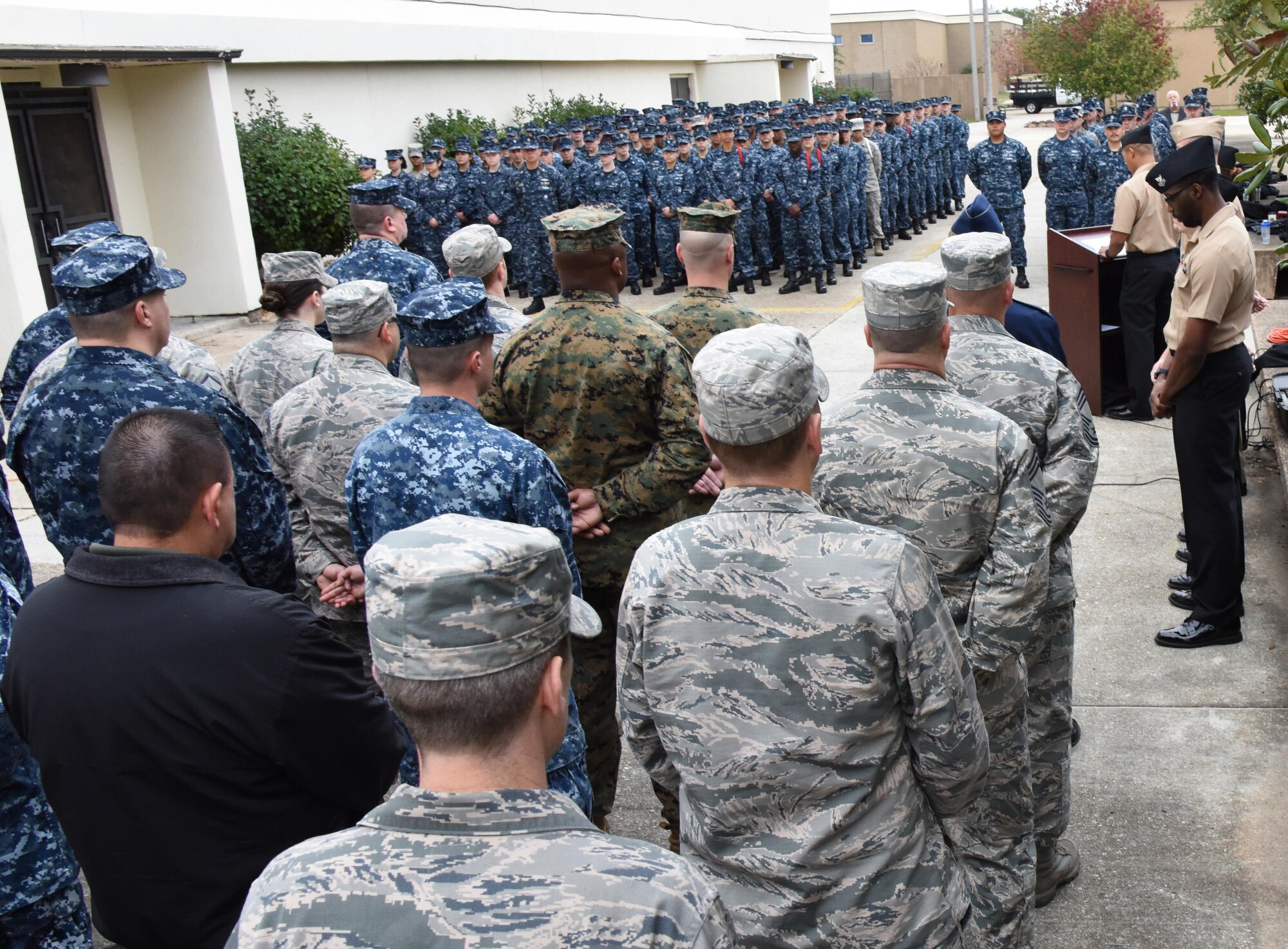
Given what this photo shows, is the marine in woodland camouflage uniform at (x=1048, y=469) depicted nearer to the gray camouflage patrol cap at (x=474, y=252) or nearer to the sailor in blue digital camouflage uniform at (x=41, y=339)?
the gray camouflage patrol cap at (x=474, y=252)

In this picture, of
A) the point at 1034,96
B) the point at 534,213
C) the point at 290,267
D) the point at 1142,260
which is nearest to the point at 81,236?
the point at 290,267

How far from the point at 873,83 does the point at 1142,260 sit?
172 ft

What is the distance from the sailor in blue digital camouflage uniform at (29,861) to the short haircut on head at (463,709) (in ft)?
5.12

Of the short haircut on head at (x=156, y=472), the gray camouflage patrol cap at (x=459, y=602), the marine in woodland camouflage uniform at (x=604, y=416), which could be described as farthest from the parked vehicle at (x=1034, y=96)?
the gray camouflage patrol cap at (x=459, y=602)

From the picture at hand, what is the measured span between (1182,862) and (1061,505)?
4.03 ft

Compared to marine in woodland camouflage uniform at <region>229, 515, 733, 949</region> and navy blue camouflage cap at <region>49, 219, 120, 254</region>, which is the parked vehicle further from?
marine in woodland camouflage uniform at <region>229, 515, 733, 949</region>

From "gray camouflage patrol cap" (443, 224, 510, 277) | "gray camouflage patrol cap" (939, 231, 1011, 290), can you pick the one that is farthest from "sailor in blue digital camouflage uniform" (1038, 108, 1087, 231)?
"gray camouflage patrol cap" (939, 231, 1011, 290)

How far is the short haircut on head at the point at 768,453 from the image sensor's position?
206 cm

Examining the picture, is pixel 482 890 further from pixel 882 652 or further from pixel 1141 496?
pixel 1141 496

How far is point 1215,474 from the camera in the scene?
475 cm

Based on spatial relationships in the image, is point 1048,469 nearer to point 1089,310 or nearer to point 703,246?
point 703,246

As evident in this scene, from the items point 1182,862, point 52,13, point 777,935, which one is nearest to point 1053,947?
point 1182,862

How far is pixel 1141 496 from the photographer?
6.69m

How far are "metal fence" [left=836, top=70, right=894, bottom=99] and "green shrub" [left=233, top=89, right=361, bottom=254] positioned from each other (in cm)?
4215
